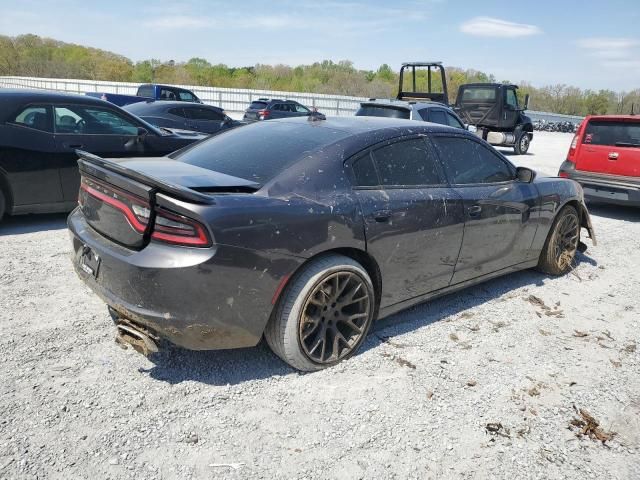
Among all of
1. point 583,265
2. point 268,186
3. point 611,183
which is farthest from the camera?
point 611,183

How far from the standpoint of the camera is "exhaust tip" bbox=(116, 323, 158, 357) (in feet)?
8.71

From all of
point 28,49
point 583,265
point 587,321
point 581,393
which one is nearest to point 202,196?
point 581,393

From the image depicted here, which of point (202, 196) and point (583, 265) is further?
point (583, 265)

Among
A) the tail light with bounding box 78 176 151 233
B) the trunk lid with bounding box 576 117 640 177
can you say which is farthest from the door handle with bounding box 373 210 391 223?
the trunk lid with bounding box 576 117 640 177

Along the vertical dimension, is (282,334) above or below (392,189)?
below

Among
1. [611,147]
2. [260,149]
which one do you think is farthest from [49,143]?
[611,147]

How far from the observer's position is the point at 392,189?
330 cm

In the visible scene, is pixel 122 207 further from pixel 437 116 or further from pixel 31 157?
pixel 437 116

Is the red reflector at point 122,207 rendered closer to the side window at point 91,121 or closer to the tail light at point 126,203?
the tail light at point 126,203

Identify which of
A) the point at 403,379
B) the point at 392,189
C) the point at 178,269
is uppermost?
the point at 392,189

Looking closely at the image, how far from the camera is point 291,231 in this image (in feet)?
8.93

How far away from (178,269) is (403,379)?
1.53 meters

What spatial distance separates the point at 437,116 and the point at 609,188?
335 cm

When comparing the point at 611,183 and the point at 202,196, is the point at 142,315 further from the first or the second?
the point at 611,183
